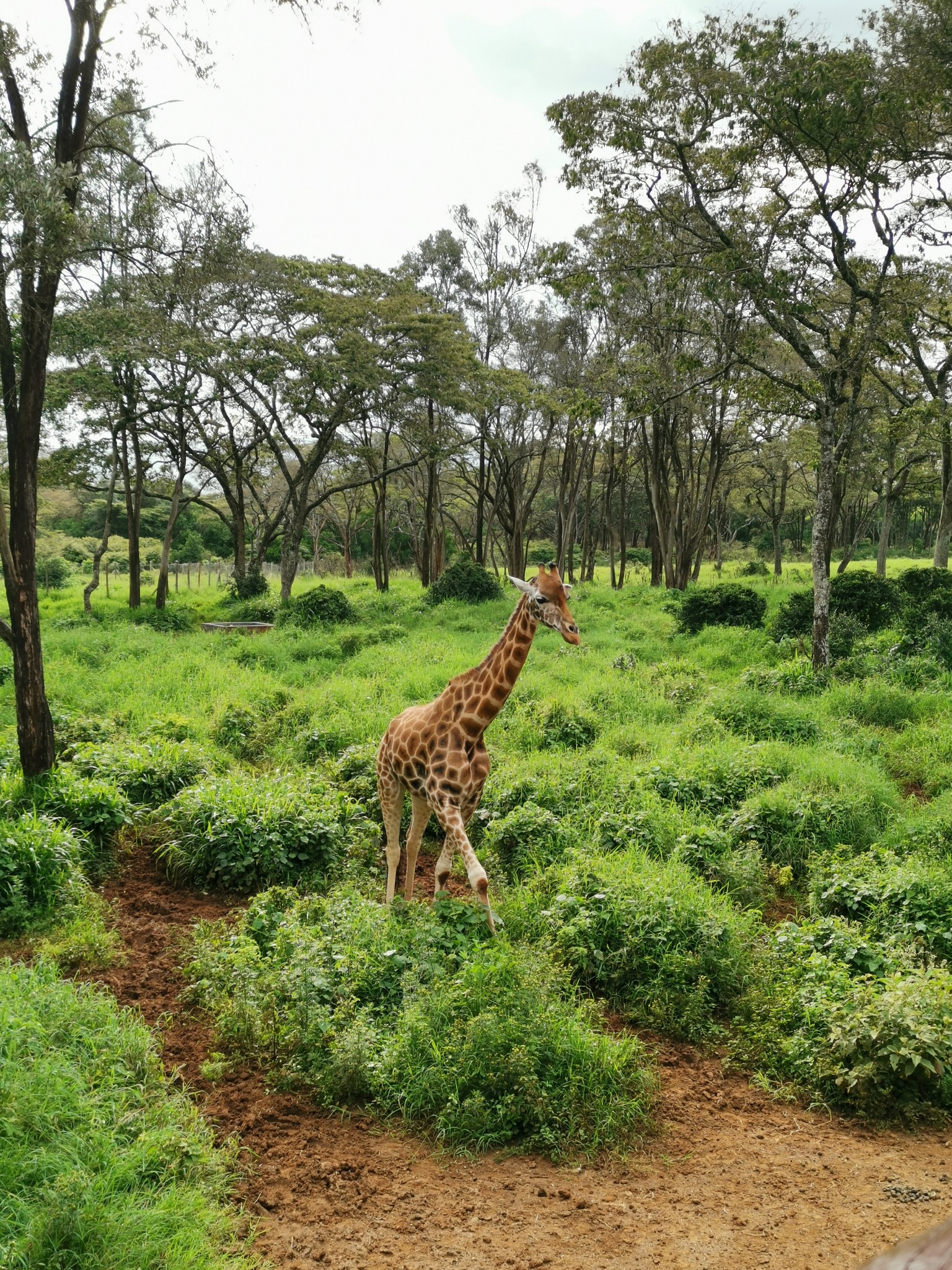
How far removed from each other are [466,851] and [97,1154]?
2740mm

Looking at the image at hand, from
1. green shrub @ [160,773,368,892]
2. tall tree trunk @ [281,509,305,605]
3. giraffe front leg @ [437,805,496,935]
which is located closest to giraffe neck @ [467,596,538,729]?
giraffe front leg @ [437,805,496,935]

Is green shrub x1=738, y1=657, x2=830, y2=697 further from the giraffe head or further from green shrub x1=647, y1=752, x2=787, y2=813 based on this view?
the giraffe head

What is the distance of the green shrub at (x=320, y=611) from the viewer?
64.8 feet

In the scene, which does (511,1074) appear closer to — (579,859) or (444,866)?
(444,866)

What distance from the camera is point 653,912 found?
6176mm

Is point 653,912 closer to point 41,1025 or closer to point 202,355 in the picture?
point 41,1025

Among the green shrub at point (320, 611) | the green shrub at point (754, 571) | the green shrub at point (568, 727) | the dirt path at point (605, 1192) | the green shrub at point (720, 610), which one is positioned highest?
the green shrub at point (754, 571)

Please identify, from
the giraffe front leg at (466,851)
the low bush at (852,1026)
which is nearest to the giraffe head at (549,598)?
the giraffe front leg at (466,851)

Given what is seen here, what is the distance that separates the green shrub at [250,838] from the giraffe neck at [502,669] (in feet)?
7.63

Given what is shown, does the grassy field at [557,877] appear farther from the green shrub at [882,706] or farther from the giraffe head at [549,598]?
the giraffe head at [549,598]

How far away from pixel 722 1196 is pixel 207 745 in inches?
305

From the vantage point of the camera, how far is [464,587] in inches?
883

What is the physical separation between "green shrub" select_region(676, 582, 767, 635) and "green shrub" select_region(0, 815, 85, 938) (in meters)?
13.7

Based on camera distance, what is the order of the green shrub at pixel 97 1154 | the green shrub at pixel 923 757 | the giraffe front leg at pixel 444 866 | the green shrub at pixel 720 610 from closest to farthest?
the green shrub at pixel 97 1154 → the giraffe front leg at pixel 444 866 → the green shrub at pixel 923 757 → the green shrub at pixel 720 610
